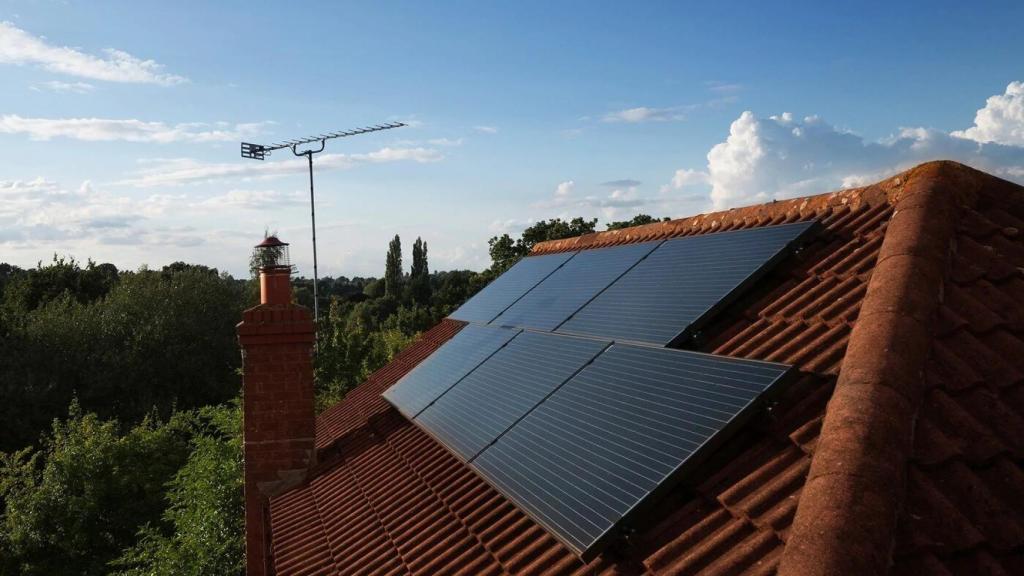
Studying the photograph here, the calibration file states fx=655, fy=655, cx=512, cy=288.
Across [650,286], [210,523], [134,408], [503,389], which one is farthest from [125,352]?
[650,286]

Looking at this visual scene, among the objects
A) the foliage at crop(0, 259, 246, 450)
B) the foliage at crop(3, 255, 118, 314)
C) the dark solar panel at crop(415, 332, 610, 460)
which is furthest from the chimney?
the foliage at crop(3, 255, 118, 314)

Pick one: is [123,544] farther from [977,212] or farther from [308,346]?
[977,212]

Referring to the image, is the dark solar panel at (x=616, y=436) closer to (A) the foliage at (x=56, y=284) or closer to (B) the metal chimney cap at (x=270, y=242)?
(B) the metal chimney cap at (x=270, y=242)

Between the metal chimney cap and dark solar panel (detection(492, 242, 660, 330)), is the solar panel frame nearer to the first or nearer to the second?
dark solar panel (detection(492, 242, 660, 330))

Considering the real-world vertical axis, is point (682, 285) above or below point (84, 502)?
above

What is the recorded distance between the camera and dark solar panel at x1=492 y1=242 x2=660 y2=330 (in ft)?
23.4

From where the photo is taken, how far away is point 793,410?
12.3 ft

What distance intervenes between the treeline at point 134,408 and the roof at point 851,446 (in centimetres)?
609

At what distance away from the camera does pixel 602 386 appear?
487 centimetres

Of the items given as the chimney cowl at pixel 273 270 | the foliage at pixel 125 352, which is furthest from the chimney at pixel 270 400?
the foliage at pixel 125 352

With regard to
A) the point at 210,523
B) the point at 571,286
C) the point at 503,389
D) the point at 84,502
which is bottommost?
the point at 84,502

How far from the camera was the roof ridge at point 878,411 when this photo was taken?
8.13 feet

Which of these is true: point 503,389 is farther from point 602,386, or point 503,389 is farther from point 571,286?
point 571,286

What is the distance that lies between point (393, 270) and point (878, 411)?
318 ft
